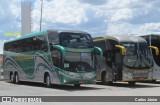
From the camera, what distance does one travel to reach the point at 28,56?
27031 millimetres

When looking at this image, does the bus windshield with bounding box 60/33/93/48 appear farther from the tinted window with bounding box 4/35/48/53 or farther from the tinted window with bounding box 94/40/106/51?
the tinted window with bounding box 94/40/106/51

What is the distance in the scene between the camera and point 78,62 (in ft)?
75.0

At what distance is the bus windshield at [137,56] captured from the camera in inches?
984

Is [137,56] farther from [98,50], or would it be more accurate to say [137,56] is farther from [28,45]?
[28,45]

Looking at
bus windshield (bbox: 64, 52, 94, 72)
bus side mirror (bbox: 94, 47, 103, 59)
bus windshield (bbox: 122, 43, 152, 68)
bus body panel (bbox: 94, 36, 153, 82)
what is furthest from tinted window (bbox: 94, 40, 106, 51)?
bus windshield (bbox: 64, 52, 94, 72)

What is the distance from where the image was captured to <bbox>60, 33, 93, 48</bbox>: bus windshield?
2266cm

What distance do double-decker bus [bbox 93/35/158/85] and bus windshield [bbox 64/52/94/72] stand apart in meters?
2.34

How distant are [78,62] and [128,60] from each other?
12.3 feet

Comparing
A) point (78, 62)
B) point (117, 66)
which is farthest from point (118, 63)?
point (78, 62)

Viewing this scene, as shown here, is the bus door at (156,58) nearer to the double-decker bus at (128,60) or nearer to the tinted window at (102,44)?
the double-decker bus at (128,60)

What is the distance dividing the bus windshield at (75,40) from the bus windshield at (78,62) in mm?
519

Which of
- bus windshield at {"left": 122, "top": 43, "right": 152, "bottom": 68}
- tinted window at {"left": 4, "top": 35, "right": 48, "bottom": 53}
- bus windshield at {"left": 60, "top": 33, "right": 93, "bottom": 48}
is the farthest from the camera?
bus windshield at {"left": 122, "top": 43, "right": 152, "bottom": 68}

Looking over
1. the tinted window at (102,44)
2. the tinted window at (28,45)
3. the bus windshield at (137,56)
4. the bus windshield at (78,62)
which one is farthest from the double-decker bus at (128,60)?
the tinted window at (28,45)

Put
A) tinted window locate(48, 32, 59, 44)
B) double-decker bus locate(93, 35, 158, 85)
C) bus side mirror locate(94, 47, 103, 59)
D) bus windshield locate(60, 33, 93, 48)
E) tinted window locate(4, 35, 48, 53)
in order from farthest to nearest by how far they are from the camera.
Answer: double-decker bus locate(93, 35, 158, 85), tinted window locate(4, 35, 48, 53), bus side mirror locate(94, 47, 103, 59), tinted window locate(48, 32, 59, 44), bus windshield locate(60, 33, 93, 48)
